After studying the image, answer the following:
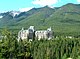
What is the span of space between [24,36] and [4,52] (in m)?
120

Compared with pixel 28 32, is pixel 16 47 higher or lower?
higher

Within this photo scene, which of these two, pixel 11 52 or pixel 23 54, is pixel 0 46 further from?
pixel 23 54

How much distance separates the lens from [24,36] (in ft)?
556

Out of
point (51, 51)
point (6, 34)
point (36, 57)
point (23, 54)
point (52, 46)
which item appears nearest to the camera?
point (6, 34)

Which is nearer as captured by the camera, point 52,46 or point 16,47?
point 16,47

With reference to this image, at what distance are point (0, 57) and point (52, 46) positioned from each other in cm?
6177

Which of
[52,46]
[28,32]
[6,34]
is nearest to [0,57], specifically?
[6,34]

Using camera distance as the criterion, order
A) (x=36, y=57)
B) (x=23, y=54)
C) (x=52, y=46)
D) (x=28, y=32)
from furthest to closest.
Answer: (x=28, y=32)
(x=52, y=46)
(x=36, y=57)
(x=23, y=54)

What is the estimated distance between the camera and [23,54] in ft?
177

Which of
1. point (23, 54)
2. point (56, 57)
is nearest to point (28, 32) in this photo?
point (56, 57)

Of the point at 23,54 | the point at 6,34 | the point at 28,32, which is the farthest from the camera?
the point at 28,32

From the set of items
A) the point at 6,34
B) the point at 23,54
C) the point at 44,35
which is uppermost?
the point at 6,34

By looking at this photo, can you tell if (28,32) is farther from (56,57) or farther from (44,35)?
(56,57)

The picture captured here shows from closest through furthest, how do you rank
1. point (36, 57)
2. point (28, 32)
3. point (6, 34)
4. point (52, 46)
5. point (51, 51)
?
point (6, 34) → point (36, 57) → point (51, 51) → point (52, 46) → point (28, 32)
